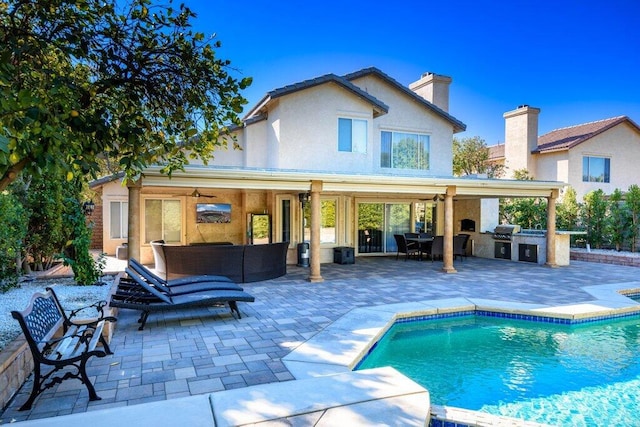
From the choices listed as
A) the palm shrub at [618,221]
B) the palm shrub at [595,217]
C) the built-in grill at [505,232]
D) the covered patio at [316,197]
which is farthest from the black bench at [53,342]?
the palm shrub at [618,221]

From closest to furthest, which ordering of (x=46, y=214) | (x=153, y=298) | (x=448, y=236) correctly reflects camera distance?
(x=153, y=298)
(x=46, y=214)
(x=448, y=236)

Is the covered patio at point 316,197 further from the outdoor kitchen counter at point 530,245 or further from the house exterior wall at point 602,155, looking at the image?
the house exterior wall at point 602,155

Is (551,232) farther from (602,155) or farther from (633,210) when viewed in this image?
(602,155)

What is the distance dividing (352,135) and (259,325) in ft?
30.2

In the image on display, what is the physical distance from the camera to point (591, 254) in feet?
52.7

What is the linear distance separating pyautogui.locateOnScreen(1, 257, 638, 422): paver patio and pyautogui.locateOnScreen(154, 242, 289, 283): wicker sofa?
0.40m

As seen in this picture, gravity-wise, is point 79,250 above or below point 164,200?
below

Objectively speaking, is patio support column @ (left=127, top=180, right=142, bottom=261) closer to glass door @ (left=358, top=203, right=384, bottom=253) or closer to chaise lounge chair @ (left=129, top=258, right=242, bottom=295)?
chaise lounge chair @ (left=129, top=258, right=242, bottom=295)

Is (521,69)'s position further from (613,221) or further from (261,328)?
(261,328)

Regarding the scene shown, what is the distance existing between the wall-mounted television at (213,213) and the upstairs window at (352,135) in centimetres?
501

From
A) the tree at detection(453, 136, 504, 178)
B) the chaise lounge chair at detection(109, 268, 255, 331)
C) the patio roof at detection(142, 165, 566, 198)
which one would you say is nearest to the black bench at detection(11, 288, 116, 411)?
the chaise lounge chair at detection(109, 268, 255, 331)

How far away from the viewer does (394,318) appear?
24.4 feet

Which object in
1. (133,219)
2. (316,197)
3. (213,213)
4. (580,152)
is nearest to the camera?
(133,219)

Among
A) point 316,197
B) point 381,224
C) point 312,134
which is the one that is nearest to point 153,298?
point 316,197
